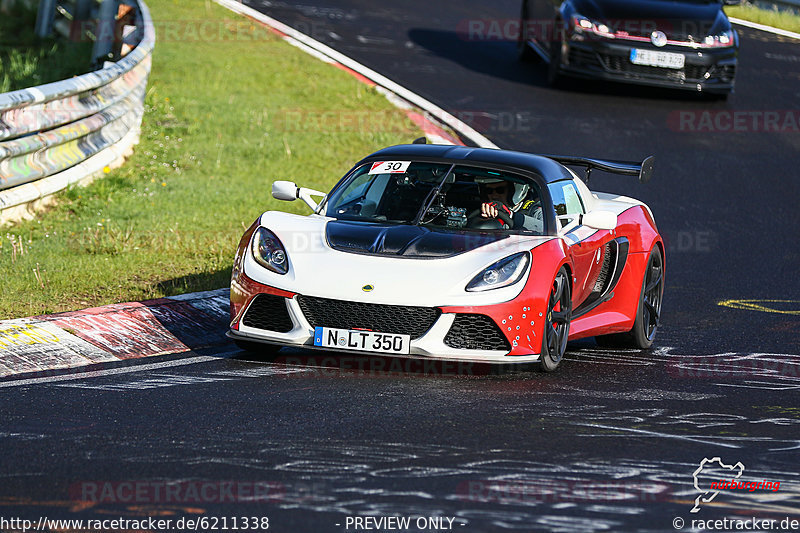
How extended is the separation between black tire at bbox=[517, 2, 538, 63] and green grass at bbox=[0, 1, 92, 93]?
646 cm

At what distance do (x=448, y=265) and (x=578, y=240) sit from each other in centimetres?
127

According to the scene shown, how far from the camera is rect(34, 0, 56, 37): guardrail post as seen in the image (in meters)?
19.6

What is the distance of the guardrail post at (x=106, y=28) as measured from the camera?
16438 mm

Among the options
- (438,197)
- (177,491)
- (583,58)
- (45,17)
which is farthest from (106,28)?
(177,491)

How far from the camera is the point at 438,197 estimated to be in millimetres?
8156

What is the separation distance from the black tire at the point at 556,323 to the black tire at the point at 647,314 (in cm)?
117

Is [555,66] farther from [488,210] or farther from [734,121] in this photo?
[488,210]

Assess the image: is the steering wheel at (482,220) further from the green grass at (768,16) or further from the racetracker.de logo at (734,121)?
the green grass at (768,16)

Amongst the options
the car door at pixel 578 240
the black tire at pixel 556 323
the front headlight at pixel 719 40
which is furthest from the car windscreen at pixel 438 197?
the front headlight at pixel 719 40

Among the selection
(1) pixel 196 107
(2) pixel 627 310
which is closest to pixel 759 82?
(1) pixel 196 107

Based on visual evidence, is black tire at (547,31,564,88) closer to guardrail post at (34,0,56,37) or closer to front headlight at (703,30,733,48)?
front headlight at (703,30,733,48)

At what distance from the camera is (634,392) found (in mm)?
7082

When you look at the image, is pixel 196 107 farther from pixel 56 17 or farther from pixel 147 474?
pixel 147 474

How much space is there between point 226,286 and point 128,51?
664 centimetres
